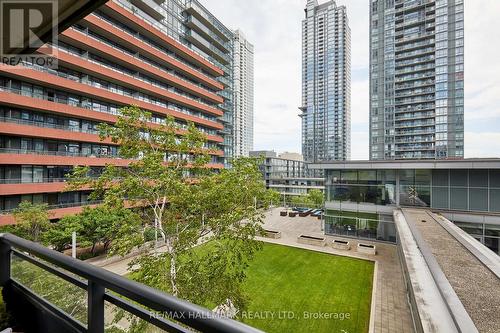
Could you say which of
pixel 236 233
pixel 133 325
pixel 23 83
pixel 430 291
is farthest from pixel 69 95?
pixel 430 291

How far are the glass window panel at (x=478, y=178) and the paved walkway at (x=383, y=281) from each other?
257 inches

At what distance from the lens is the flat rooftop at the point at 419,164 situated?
14234mm

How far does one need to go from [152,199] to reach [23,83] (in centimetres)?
1928

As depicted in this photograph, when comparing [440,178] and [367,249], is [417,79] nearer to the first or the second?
[440,178]

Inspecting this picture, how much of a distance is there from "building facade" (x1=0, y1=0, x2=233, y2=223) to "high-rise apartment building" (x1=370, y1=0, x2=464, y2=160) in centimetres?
3829

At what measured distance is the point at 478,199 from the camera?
597 inches

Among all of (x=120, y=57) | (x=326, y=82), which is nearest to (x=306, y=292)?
(x=120, y=57)

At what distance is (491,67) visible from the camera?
39.7m

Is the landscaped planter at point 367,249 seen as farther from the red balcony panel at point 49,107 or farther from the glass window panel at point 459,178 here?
the red balcony panel at point 49,107

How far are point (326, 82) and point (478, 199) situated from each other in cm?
7135

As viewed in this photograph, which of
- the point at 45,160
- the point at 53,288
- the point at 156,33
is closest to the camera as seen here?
the point at 53,288

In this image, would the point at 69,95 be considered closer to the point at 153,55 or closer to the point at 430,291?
the point at 153,55

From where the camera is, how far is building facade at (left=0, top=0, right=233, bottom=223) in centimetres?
1709

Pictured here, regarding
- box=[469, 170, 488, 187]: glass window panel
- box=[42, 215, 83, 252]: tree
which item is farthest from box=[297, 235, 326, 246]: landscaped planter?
box=[42, 215, 83, 252]: tree
